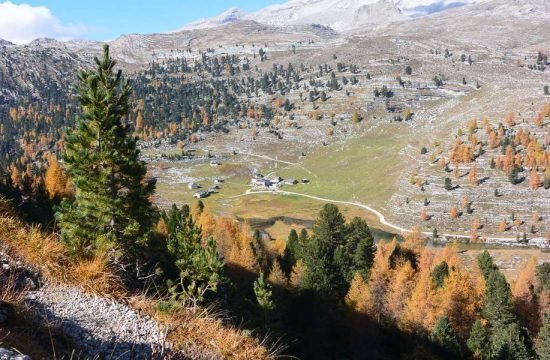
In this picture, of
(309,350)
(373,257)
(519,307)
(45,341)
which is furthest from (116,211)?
(519,307)

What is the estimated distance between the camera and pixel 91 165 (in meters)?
26.8

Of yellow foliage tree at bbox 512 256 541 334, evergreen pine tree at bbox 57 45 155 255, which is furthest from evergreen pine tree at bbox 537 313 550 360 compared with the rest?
evergreen pine tree at bbox 57 45 155 255

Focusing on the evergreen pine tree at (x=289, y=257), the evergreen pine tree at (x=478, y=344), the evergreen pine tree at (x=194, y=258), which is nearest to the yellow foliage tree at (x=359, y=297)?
the evergreen pine tree at (x=289, y=257)

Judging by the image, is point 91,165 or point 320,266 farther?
point 320,266

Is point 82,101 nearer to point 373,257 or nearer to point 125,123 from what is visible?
point 125,123

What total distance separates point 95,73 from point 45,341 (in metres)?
19.6

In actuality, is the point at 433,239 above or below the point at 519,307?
below

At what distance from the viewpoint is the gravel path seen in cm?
1098

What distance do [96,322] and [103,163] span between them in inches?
678

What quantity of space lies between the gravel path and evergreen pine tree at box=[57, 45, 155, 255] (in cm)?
1369

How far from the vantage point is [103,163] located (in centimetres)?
2712

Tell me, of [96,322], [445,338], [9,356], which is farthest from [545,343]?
[9,356]

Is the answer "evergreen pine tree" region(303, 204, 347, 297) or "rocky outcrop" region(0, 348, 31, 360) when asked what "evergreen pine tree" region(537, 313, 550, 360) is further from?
"rocky outcrop" region(0, 348, 31, 360)

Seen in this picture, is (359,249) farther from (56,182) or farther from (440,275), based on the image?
(56,182)
